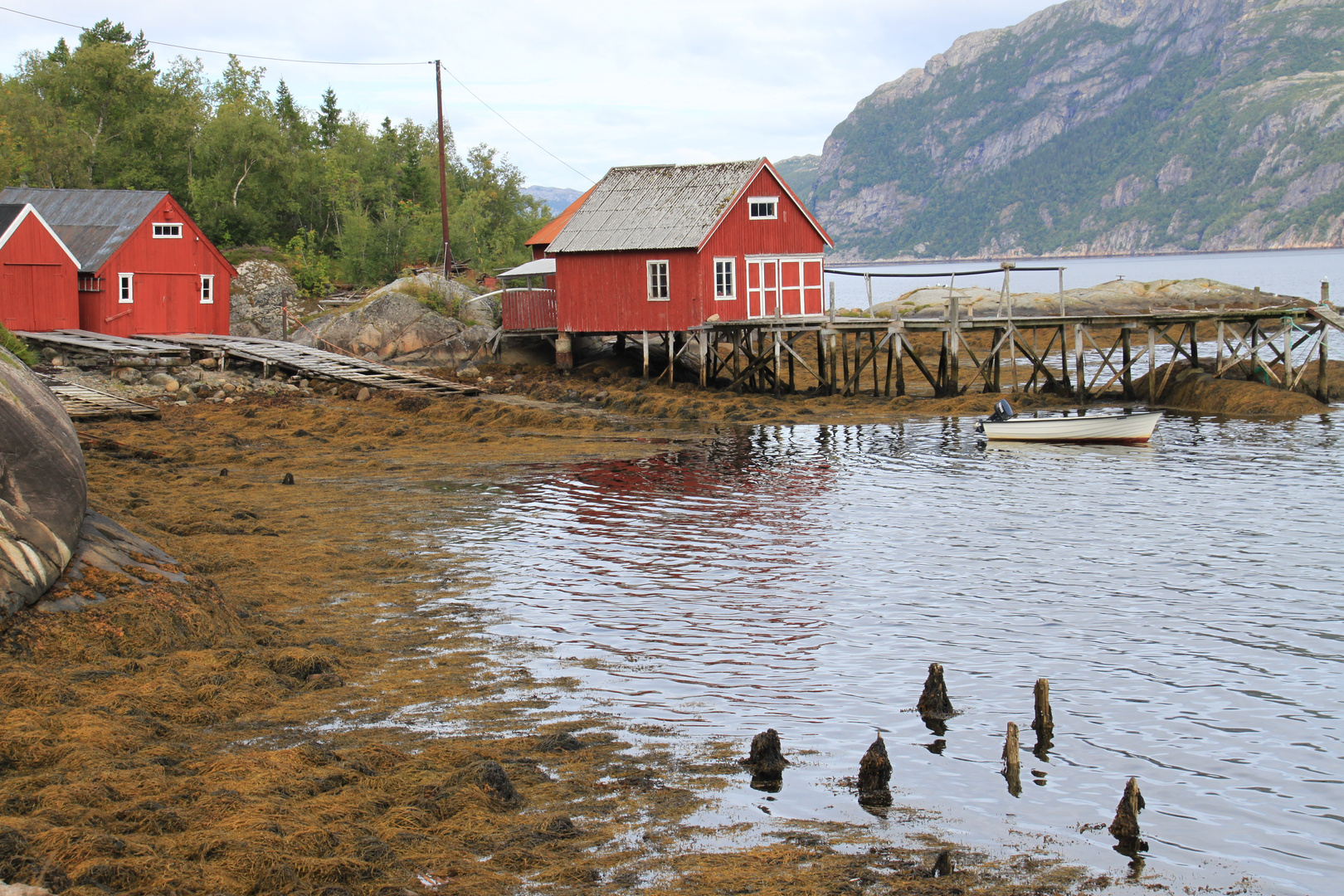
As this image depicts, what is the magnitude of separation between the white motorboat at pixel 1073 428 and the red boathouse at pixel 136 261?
3274 centimetres

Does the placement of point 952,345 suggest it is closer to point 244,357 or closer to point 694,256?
point 694,256

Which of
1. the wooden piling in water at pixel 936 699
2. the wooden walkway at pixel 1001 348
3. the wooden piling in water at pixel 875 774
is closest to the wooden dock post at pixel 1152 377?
the wooden walkway at pixel 1001 348

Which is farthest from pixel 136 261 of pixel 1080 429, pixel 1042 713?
pixel 1042 713

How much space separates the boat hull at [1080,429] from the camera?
2837cm

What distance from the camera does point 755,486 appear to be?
2336 cm

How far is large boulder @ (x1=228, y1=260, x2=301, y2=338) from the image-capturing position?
5006 centimetres

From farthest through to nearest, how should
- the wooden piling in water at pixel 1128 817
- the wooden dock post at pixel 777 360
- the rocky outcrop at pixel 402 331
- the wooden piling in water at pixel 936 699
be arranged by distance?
the rocky outcrop at pixel 402 331, the wooden dock post at pixel 777 360, the wooden piling in water at pixel 936 699, the wooden piling in water at pixel 1128 817

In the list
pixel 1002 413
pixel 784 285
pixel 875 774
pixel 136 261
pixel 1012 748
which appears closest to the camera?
pixel 875 774

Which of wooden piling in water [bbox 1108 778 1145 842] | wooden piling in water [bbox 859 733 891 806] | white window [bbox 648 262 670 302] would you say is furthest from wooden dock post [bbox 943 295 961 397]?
wooden piling in water [bbox 1108 778 1145 842]

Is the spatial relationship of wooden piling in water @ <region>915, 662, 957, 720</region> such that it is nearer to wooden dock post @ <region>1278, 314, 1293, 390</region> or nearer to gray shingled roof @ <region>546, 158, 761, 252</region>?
wooden dock post @ <region>1278, 314, 1293, 390</region>

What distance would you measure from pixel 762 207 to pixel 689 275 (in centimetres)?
386

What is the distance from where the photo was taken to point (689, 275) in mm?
39500

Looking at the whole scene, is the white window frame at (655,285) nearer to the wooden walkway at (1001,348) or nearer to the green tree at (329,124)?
the wooden walkway at (1001,348)

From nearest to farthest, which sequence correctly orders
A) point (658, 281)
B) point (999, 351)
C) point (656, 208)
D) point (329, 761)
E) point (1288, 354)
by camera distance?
point (329, 761)
point (1288, 354)
point (999, 351)
point (658, 281)
point (656, 208)
